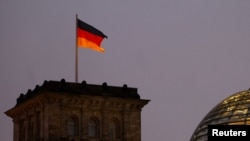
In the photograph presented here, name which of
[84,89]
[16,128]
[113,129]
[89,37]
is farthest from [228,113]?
[84,89]

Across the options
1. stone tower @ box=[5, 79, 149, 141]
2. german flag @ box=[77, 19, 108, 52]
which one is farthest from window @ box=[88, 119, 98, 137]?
german flag @ box=[77, 19, 108, 52]

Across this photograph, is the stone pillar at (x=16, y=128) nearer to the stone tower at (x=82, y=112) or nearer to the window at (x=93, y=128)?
the stone tower at (x=82, y=112)

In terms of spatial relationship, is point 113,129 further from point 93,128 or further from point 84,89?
point 84,89

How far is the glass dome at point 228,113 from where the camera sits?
106 meters

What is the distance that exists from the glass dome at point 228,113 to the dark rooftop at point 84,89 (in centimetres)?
2906

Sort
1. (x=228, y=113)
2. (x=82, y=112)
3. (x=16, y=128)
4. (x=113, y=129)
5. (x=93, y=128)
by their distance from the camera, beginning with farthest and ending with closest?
(x=228, y=113)
(x=16, y=128)
(x=113, y=129)
(x=93, y=128)
(x=82, y=112)

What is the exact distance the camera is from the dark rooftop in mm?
74562

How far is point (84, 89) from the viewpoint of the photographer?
75500 millimetres

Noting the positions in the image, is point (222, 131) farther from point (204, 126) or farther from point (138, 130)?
point (204, 126)

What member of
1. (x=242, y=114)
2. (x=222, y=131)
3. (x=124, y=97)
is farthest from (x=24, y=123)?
(x=222, y=131)

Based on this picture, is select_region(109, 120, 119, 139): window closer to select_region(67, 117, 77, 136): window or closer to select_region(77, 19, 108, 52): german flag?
select_region(67, 117, 77, 136): window

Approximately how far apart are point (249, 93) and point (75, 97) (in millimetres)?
40522

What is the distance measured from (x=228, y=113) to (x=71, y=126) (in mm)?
36662

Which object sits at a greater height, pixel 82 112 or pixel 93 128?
pixel 82 112
